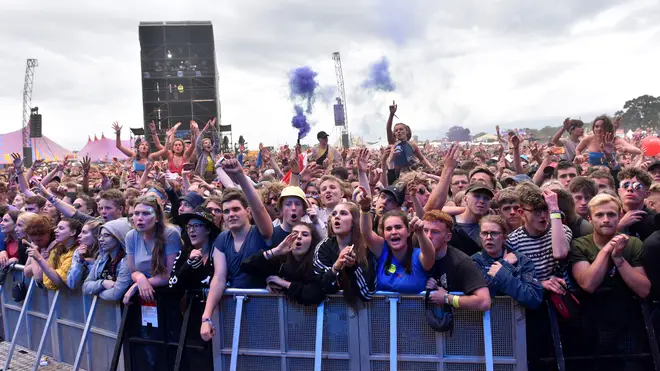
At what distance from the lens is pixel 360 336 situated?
383 cm

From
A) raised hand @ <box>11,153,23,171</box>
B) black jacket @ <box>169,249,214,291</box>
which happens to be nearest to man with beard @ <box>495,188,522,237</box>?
black jacket @ <box>169,249,214,291</box>

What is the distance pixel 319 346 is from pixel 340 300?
1.22 ft

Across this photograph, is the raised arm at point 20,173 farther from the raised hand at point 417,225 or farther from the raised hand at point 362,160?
the raised hand at point 417,225

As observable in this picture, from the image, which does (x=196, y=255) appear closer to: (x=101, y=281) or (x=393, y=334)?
(x=101, y=281)

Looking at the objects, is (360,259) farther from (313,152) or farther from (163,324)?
(313,152)

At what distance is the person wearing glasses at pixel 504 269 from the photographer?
3.44 m

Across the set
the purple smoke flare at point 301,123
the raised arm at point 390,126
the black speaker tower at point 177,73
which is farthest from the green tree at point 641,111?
the raised arm at point 390,126

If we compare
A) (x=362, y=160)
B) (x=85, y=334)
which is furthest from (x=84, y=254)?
(x=362, y=160)

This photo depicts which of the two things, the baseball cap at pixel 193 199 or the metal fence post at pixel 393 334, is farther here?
the baseball cap at pixel 193 199

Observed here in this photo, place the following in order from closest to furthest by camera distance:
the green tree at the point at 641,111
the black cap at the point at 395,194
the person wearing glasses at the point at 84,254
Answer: the black cap at the point at 395,194, the person wearing glasses at the point at 84,254, the green tree at the point at 641,111

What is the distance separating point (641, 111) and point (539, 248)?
72224 mm

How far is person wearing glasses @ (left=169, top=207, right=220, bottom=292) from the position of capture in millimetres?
4277

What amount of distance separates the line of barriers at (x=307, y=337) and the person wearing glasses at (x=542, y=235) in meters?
0.33

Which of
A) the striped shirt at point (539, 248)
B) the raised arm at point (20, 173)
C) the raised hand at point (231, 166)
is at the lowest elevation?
the striped shirt at point (539, 248)
